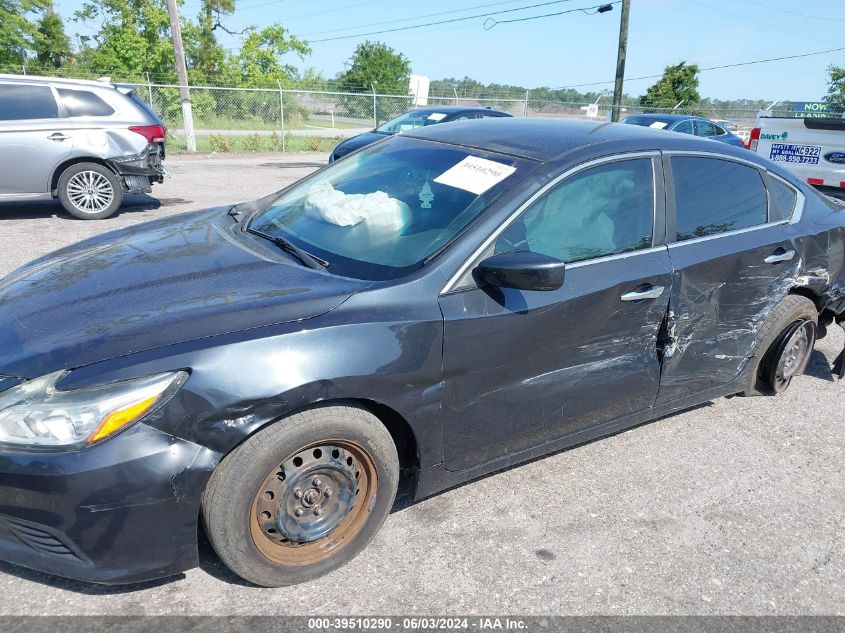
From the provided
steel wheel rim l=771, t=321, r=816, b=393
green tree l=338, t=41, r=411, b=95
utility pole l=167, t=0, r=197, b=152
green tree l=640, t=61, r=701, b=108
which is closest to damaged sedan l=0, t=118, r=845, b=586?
steel wheel rim l=771, t=321, r=816, b=393

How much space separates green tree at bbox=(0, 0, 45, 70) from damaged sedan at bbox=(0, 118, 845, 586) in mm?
38212

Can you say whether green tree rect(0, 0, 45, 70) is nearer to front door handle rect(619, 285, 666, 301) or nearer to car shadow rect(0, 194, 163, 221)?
car shadow rect(0, 194, 163, 221)

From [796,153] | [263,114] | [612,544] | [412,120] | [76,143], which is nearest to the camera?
[612,544]

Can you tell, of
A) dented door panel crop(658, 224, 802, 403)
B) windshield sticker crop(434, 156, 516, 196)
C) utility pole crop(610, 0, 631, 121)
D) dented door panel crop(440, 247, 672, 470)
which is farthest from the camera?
utility pole crop(610, 0, 631, 121)

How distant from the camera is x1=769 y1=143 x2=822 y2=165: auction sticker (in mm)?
8797

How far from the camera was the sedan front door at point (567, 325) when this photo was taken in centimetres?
262

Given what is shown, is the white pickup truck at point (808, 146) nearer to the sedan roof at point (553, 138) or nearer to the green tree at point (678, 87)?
the sedan roof at point (553, 138)

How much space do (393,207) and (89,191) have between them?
698 cm

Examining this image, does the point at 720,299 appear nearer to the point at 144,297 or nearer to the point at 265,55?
the point at 144,297

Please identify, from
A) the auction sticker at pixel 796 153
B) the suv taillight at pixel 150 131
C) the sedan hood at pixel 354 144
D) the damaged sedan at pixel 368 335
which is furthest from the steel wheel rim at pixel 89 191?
the auction sticker at pixel 796 153

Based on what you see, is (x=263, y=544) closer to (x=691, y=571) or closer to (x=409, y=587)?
(x=409, y=587)

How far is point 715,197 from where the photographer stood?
348 cm

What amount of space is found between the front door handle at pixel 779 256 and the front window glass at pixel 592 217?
980 millimetres

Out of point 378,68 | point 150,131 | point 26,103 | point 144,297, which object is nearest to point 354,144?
point 150,131
